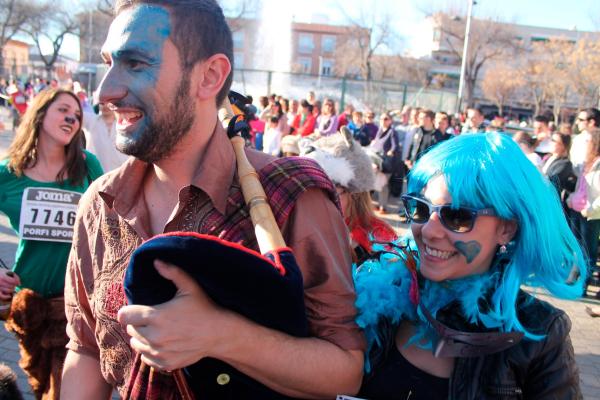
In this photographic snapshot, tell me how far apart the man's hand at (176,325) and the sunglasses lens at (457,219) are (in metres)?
0.82

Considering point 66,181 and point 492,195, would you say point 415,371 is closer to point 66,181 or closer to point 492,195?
point 492,195

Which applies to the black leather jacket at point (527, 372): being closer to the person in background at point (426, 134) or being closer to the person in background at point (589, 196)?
the person in background at point (589, 196)

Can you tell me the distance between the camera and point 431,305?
162cm

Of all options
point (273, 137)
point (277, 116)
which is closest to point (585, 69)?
point (277, 116)

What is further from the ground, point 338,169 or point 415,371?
point 338,169

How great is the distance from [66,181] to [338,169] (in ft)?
5.26

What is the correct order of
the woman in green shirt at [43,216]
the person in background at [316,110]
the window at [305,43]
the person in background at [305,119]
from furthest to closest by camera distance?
the window at [305,43] → the person in background at [316,110] → the person in background at [305,119] → the woman in green shirt at [43,216]

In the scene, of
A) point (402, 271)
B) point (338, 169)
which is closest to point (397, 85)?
point (338, 169)

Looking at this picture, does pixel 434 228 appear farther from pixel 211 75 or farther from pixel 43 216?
pixel 43 216

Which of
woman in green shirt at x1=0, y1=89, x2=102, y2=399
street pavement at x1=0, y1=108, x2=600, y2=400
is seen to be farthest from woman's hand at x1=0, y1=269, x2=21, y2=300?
street pavement at x1=0, y1=108, x2=600, y2=400

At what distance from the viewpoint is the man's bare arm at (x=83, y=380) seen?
1.65 m

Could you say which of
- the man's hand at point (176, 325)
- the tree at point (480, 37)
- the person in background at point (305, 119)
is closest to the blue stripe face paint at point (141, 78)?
the man's hand at point (176, 325)

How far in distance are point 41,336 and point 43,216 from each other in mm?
628

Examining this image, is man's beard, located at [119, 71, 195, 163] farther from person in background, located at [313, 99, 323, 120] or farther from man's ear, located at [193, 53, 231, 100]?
person in background, located at [313, 99, 323, 120]
